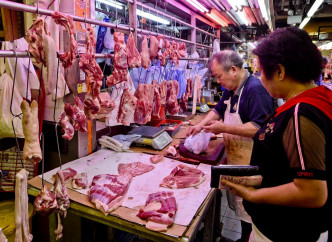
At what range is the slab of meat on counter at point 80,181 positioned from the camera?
2369 millimetres

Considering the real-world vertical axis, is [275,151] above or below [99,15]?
below

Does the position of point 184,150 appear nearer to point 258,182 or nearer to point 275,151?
point 258,182

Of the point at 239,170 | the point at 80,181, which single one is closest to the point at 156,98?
the point at 80,181

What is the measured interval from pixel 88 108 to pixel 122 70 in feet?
1.92

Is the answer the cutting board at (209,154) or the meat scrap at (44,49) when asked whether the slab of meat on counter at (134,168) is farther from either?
the meat scrap at (44,49)

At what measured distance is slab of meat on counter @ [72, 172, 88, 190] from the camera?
2369mm

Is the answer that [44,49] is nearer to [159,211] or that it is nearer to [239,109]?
[159,211]

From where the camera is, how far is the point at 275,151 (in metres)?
1.48

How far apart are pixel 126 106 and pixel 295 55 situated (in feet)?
6.75

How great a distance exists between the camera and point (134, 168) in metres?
2.81

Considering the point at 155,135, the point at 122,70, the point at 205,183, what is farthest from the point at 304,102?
the point at 155,135

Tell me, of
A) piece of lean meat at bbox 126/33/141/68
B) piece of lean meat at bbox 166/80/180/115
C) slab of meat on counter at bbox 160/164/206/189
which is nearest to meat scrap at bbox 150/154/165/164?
slab of meat on counter at bbox 160/164/206/189

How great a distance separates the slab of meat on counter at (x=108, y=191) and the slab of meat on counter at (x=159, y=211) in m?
0.25

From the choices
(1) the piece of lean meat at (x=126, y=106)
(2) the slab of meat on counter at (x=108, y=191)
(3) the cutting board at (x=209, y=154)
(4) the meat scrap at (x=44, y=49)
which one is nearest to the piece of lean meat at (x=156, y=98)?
(1) the piece of lean meat at (x=126, y=106)
